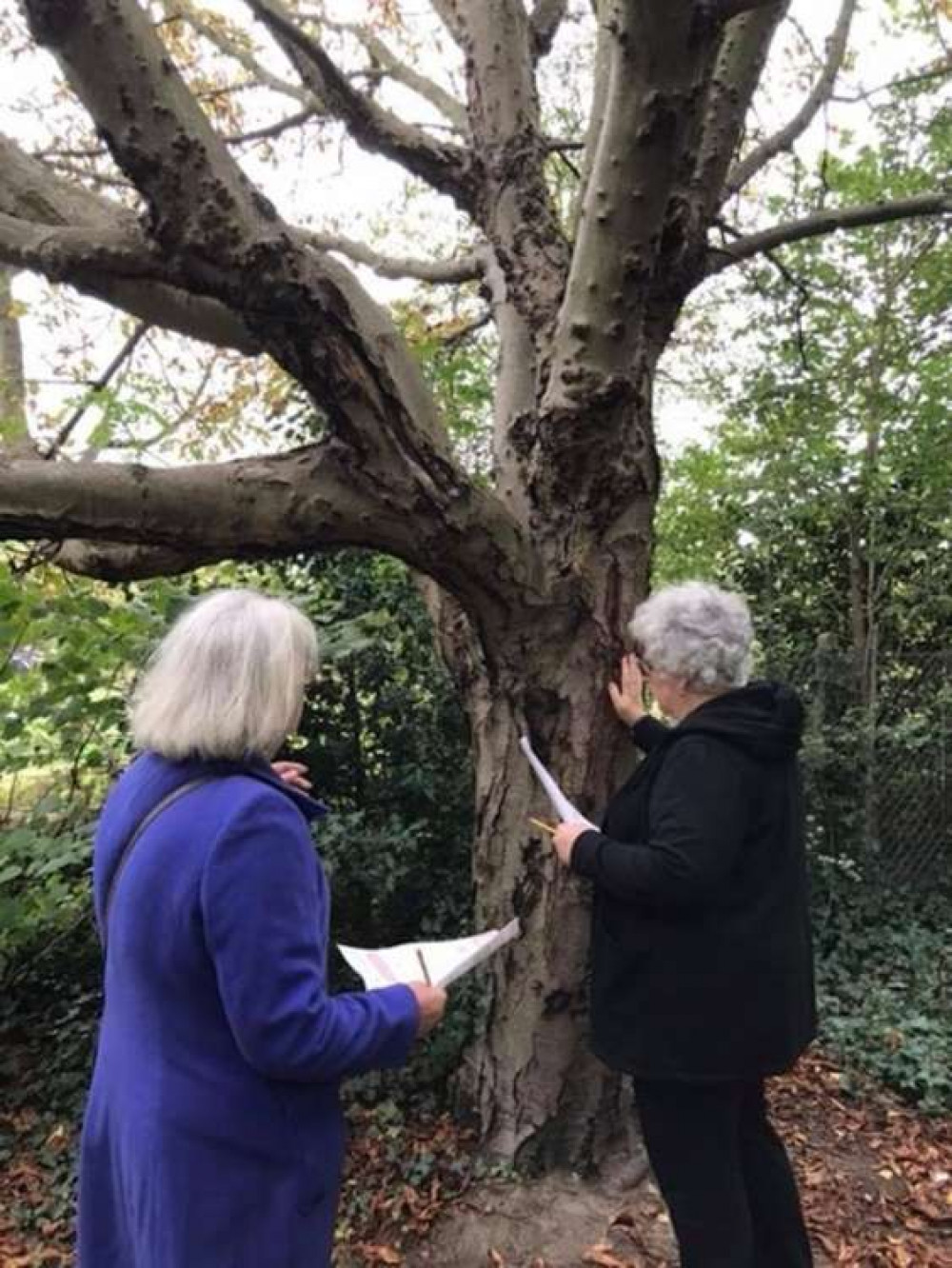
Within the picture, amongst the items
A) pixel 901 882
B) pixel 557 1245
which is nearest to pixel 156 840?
pixel 557 1245

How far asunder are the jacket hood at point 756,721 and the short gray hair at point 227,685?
953 millimetres

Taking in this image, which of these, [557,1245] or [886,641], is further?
[886,641]

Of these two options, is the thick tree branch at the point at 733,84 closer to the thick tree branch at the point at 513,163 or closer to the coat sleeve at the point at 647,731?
the thick tree branch at the point at 513,163

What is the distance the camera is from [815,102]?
4.29 meters

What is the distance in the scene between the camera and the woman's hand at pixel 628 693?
A: 292cm

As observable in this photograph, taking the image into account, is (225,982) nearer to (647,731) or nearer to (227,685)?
(227,685)

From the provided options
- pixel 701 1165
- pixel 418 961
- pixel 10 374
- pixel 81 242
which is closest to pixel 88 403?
pixel 81 242

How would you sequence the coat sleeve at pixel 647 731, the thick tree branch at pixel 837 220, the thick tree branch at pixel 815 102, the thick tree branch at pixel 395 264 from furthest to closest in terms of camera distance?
1. the thick tree branch at pixel 395 264
2. the thick tree branch at pixel 815 102
3. the thick tree branch at pixel 837 220
4. the coat sleeve at pixel 647 731

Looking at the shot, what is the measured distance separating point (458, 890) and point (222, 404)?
178 inches

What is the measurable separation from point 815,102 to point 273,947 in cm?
424

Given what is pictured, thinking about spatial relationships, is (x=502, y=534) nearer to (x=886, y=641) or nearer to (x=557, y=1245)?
(x=557, y=1245)

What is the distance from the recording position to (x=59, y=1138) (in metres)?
3.60

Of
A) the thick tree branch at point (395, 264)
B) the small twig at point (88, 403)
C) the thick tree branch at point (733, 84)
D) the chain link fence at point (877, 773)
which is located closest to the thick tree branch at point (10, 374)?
the small twig at point (88, 403)

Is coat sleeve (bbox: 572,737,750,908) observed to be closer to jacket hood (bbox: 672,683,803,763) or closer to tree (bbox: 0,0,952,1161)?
jacket hood (bbox: 672,683,803,763)
